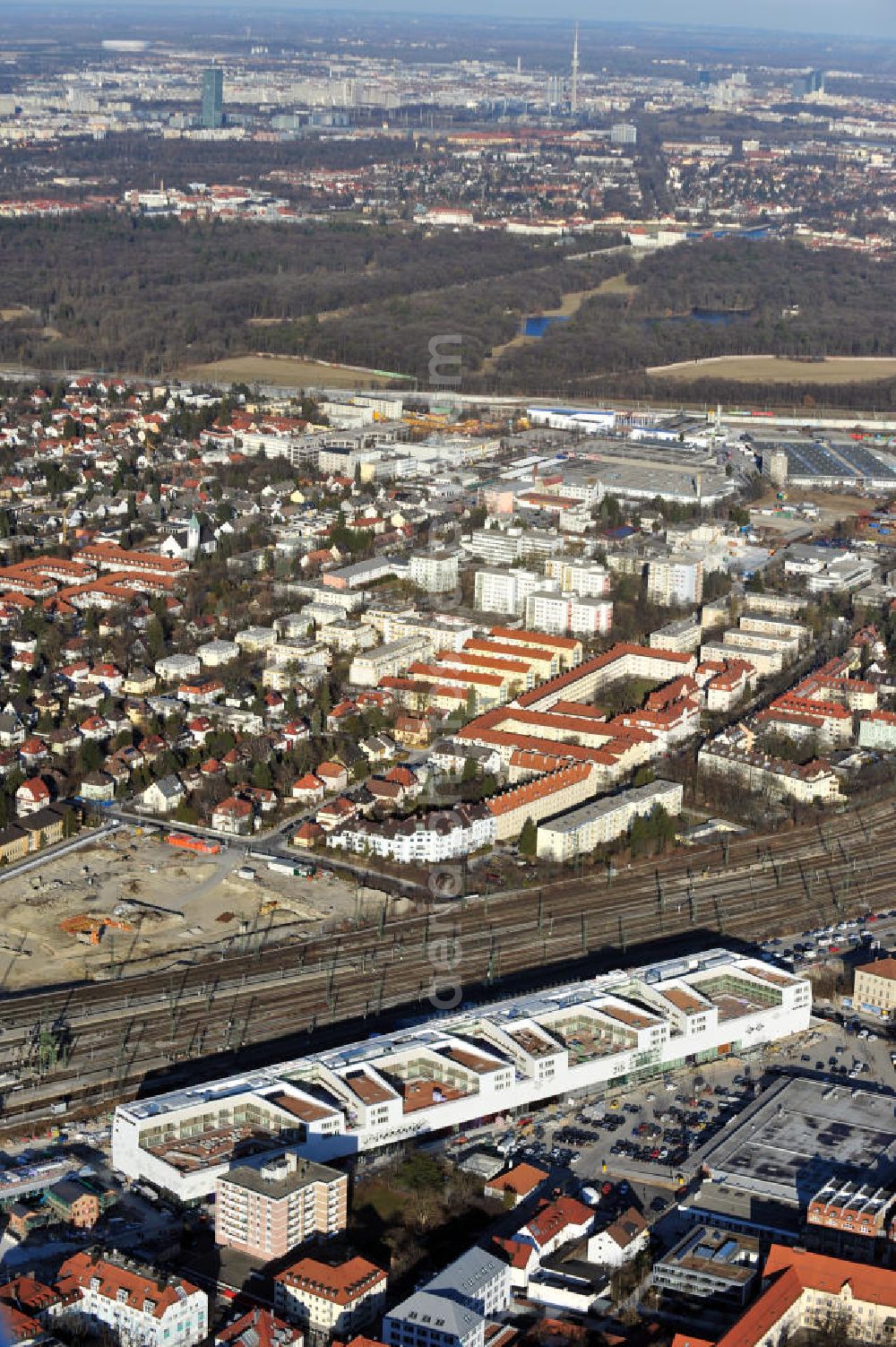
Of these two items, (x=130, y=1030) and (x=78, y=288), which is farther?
(x=78, y=288)

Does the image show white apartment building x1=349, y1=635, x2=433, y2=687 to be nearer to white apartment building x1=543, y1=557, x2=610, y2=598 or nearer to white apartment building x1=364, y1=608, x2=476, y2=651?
white apartment building x1=364, y1=608, x2=476, y2=651

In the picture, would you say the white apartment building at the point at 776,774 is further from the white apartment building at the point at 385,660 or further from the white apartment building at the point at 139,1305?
the white apartment building at the point at 139,1305

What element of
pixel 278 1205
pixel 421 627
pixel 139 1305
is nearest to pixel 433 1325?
pixel 278 1205

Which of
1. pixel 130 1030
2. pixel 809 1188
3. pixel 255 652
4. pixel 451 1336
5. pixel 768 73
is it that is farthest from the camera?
pixel 768 73

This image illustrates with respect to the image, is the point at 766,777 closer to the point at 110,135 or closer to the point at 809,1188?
the point at 809,1188

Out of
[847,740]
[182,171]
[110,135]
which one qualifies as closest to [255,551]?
[847,740]

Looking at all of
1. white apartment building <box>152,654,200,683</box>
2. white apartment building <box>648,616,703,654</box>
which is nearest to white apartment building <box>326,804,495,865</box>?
white apartment building <box>152,654,200,683</box>

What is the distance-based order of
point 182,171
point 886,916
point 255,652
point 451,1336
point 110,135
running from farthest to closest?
point 110,135 < point 182,171 < point 255,652 < point 886,916 < point 451,1336

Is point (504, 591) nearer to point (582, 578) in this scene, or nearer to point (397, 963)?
point (582, 578)
